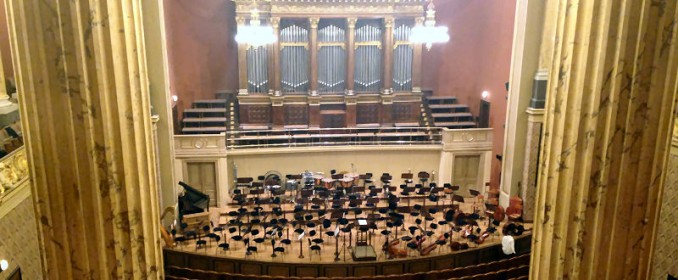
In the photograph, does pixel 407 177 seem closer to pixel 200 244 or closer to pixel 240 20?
pixel 200 244

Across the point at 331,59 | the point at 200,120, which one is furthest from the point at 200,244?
the point at 331,59

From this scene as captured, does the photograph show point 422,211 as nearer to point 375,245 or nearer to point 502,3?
point 375,245

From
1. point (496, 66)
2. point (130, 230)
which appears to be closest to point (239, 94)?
point (496, 66)

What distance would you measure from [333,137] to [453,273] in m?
7.76

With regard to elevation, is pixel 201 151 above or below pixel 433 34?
below

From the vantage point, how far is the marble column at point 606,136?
3.47m

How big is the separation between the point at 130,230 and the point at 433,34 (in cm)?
1099

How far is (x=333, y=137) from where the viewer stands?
687 inches

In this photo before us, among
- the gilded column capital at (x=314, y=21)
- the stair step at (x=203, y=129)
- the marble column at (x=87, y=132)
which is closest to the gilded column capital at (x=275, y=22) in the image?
the gilded column capital at (x=314, y=21)

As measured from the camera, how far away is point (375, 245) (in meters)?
12.9

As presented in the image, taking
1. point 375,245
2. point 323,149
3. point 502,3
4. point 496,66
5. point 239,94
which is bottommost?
point 375,245

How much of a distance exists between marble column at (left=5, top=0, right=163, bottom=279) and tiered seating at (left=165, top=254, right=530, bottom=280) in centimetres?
706

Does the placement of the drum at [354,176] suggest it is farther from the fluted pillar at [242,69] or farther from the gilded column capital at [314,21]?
the gilded column capital at [314,21]

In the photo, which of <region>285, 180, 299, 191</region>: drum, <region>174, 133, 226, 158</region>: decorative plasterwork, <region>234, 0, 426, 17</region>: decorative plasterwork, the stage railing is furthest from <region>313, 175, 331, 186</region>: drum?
<region>234, 0, 426, 17</region>: decorative plasterwork
